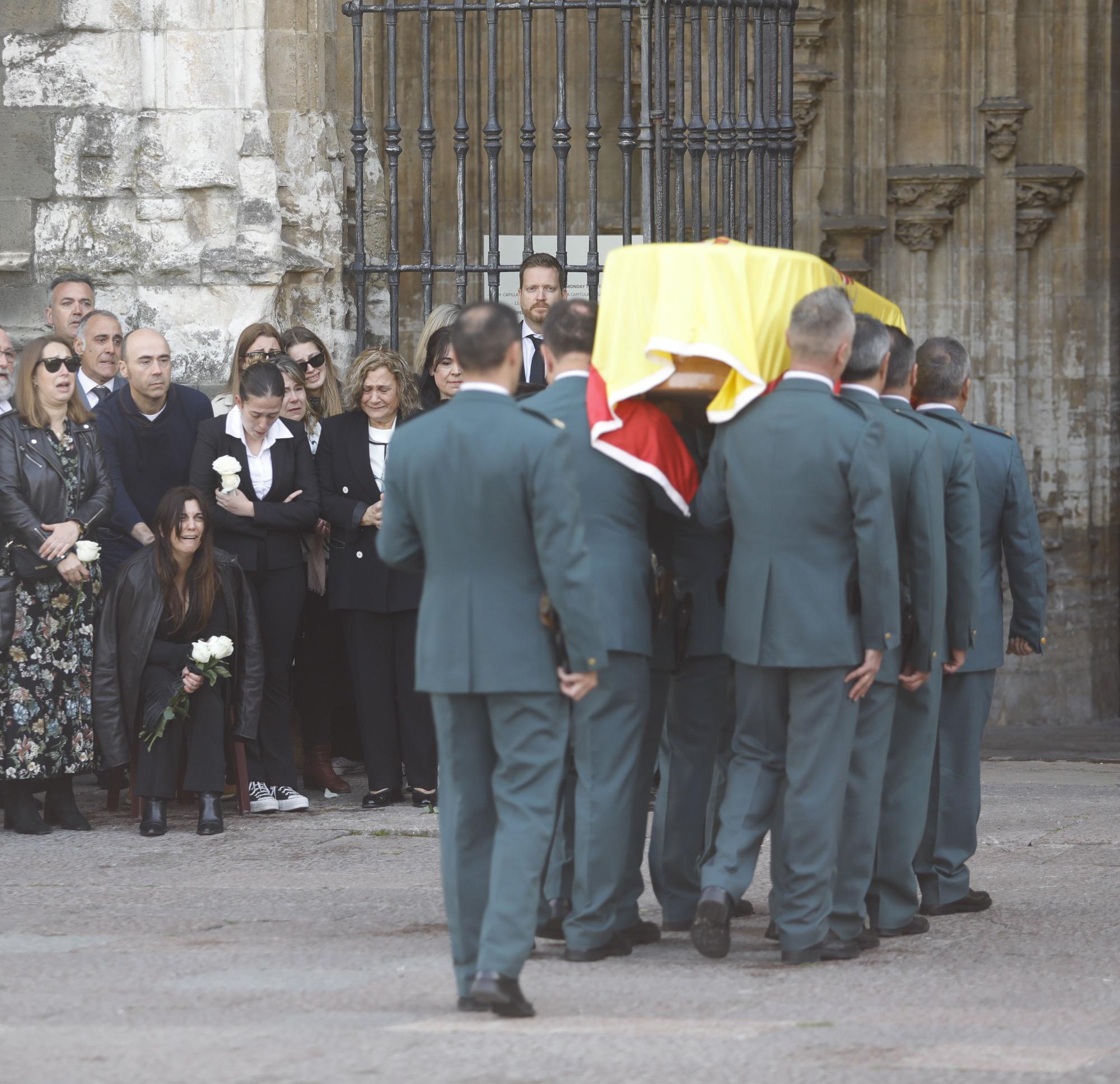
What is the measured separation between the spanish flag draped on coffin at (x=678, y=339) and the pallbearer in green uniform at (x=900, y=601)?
0.26 m

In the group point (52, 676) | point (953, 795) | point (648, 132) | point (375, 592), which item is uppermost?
point (648, 132)

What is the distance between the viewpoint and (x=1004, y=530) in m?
6.20

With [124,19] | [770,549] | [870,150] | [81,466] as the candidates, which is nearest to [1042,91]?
[870,150]

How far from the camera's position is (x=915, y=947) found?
551 centimetres

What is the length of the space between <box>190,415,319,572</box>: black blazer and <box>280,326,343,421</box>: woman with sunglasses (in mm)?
318

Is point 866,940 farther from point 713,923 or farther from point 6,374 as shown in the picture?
point 6,374

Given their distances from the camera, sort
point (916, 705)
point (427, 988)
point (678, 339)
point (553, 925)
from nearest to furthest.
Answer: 1. point (427, 988)
2. point (678, 339)
3. point (553, 925)
4. point (916, 705)

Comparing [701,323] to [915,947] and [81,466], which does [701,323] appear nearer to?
[915,947]

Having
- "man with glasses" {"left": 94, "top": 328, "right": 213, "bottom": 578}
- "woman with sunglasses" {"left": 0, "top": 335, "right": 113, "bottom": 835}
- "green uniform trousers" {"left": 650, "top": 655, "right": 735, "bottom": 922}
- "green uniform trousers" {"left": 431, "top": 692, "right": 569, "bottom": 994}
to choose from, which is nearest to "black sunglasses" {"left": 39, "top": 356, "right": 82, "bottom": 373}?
"woman with sunglasses" {"left": 0, "top": 335, "right": 113, "bottom": 835}

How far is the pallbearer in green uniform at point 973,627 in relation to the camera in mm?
5996

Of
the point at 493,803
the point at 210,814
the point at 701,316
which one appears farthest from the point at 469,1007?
the point at 210,814

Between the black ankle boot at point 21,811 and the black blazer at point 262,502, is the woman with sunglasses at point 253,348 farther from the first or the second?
the black ankle boot at point 21,811

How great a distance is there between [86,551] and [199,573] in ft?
1.27

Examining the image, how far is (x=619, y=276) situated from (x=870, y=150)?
7664 millimetres
